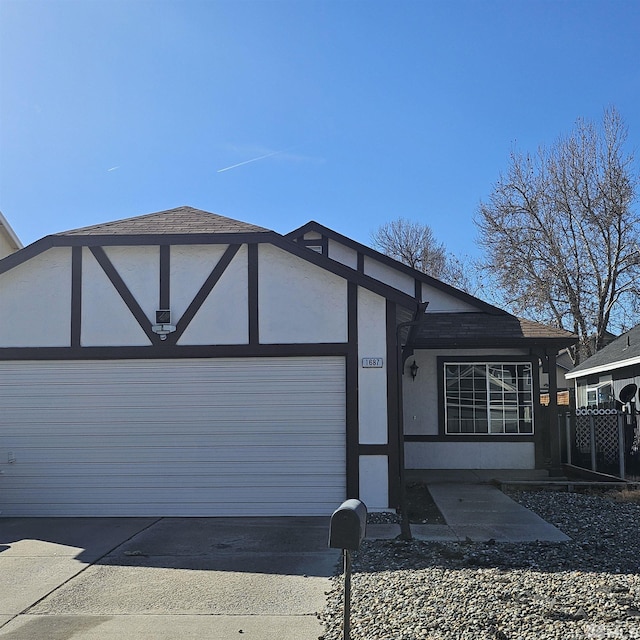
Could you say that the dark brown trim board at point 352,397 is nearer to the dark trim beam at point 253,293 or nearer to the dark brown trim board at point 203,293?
the dark trim beam at point 253,293

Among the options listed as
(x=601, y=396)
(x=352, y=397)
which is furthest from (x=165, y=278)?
(x=601, y=396)

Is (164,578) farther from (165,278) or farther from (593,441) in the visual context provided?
(593,441)

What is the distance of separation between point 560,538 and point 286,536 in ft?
11.1

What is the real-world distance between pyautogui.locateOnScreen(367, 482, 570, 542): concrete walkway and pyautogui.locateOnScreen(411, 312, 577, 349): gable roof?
3250 millimetres

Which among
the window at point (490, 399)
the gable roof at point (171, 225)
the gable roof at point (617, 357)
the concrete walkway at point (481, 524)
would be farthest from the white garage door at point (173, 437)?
the gable roof at point (617, 357)

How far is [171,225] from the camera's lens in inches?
458

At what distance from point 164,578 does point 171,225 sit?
6224 mm

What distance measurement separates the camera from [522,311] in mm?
29500

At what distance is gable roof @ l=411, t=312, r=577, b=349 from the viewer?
14164 millimetres

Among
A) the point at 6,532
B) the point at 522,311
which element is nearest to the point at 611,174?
the point at 522,311

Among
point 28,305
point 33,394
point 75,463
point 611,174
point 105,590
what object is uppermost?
point 611,174

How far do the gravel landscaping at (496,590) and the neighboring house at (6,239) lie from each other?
49.8 ft

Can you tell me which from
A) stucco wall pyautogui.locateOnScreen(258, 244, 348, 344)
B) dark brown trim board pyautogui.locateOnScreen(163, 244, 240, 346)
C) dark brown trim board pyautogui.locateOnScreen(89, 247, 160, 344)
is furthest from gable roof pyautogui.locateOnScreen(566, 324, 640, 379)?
dark brown trim board pyautogui.locateOnScreen(89, 247, 160, 344)

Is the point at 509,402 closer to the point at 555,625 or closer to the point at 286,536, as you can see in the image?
the point at 286,536
